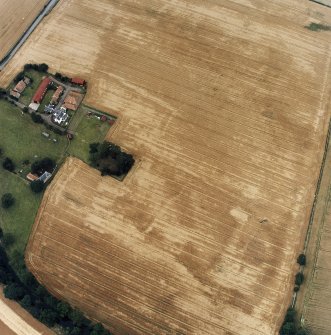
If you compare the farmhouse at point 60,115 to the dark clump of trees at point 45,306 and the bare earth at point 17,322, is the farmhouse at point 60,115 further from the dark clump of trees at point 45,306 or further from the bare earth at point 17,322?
the bare earth at point 17,322

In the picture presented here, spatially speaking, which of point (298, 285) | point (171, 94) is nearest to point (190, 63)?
→ point (171, 94)

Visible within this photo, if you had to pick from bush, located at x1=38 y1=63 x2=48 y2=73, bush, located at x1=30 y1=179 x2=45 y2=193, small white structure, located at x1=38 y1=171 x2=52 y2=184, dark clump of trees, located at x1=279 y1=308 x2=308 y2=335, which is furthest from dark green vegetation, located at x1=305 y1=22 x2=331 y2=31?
bush, located at x1=30 y1=179 x2=45 y2=193

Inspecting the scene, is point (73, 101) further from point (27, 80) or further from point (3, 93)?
point (3, 93)

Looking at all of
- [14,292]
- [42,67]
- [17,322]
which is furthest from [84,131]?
[17,322]

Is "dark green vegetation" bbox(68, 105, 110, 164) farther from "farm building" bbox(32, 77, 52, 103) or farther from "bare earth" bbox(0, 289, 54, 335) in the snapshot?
"bare earth" bbox(0, 289, 54, 335)

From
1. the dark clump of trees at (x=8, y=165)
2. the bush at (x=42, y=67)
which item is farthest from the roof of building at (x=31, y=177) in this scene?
the bush at (x=42, y=67)

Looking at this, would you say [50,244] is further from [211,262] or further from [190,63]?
[190,63]
